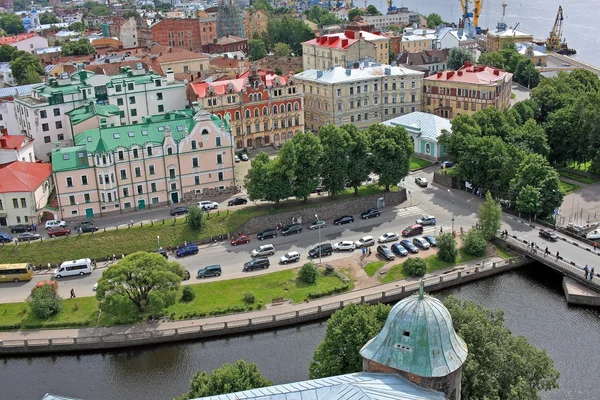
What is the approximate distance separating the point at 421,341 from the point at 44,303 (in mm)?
40484

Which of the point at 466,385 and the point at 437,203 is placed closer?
the point at 466,385

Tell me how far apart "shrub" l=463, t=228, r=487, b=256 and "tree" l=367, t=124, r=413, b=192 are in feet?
47.6

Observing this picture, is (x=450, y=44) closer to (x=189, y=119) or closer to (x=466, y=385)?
(x=189, y=119)

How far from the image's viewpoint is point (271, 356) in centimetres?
5547

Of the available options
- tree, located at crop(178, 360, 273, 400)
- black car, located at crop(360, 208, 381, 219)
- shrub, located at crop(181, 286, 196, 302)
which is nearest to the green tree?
shrub, located at crop(181, 286, 196, 302)

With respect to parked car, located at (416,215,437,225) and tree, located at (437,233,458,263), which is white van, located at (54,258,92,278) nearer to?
tree, located at (437,233,458,263)

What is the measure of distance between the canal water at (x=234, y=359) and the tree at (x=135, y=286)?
392 cm

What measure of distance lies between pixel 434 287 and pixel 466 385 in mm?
27287

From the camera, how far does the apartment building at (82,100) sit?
306 feet

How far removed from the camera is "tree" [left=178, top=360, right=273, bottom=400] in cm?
3944

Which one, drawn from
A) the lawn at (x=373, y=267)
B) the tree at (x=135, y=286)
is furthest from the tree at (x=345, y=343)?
the lawn at (x=373, y=267)

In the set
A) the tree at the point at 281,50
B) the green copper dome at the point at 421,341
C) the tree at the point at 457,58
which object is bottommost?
the tree at the point at 281,50

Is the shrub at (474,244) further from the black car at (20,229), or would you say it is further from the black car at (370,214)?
the black car at (20,229)

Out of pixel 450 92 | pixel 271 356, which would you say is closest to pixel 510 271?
pixel 271 356
